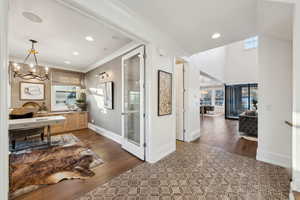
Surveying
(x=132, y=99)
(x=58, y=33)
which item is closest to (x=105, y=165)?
(x=132, y=99)

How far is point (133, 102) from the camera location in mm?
3094

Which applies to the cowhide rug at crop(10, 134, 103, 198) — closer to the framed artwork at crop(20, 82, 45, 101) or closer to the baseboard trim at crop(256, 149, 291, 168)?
the framed artwork at crop(20, 82, 45, 101)

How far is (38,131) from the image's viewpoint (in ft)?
11.2

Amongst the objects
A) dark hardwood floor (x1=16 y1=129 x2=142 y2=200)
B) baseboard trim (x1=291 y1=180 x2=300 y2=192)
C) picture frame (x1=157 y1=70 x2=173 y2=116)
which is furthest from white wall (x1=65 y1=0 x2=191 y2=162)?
baseboard trim (x1=291 y1=180 x2=300 y2=192)

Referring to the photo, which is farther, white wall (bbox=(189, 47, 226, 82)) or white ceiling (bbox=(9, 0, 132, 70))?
white wall (bbox=(189, 47, 226, 82))

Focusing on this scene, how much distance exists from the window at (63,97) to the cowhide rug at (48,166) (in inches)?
101

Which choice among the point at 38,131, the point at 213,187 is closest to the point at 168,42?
the point at 213,187

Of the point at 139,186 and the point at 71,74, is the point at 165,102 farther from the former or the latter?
the point at 71,74

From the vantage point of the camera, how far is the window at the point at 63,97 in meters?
5.16

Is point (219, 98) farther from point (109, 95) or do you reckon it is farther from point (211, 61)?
point (109, 95)

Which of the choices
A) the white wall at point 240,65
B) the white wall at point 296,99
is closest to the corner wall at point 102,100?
the white wall at point 296,99

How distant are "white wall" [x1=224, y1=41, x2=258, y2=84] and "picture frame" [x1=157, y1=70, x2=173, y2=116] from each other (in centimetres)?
686

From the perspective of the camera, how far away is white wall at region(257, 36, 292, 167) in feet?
7.86

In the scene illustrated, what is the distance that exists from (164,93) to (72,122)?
14.0ft
